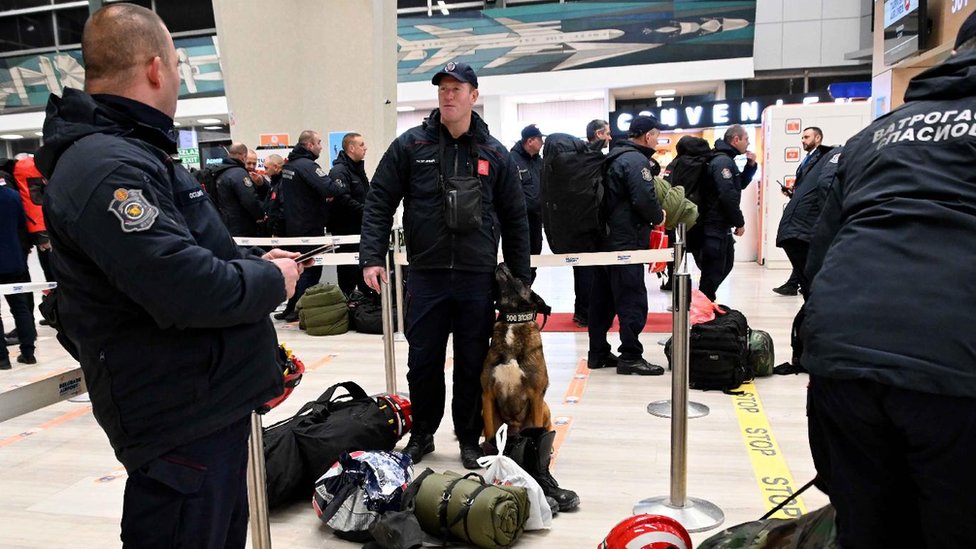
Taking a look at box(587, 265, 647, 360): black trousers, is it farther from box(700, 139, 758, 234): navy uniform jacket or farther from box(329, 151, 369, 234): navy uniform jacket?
box(329, 151, 369, 234): navy uniform jacket

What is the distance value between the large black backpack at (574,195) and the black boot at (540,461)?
7.38ft

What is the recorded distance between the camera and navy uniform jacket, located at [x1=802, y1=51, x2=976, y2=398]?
4.15 feet

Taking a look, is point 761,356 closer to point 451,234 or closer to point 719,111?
point 451,234

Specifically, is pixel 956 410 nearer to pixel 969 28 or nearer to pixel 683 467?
pixel 969 28

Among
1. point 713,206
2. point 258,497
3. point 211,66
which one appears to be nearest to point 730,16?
point 713,206

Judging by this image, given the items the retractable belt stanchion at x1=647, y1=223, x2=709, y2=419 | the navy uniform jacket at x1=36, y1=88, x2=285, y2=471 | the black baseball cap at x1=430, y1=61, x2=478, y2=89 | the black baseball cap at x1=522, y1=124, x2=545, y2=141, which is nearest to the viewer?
the navy uniform jacket at x1=36, y1=88, x2=285, y2=471

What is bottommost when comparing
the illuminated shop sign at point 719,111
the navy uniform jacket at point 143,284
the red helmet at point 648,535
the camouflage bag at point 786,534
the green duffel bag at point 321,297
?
the green duffel bag at point 321,297

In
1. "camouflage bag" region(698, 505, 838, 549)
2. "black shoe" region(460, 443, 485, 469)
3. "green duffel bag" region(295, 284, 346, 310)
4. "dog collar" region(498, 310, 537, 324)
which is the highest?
"dog collar" region(498, 310, 537, 324)

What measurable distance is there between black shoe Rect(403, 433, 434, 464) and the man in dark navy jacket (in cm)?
195

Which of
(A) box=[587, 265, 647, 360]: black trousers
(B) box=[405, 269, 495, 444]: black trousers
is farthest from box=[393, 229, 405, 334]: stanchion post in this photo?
(B) box=[405, 269, 495, 444]: black trousers

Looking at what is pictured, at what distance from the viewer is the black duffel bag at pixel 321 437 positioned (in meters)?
3.04

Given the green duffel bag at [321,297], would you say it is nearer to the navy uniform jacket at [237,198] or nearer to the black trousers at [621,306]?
the navy uniform jacket at [237,198]

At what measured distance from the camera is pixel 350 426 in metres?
3.30

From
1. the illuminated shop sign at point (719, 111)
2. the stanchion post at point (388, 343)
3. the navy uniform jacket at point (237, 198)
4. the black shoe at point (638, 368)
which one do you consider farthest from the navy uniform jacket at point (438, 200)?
the illuminated shop sign at point (719, 111)
